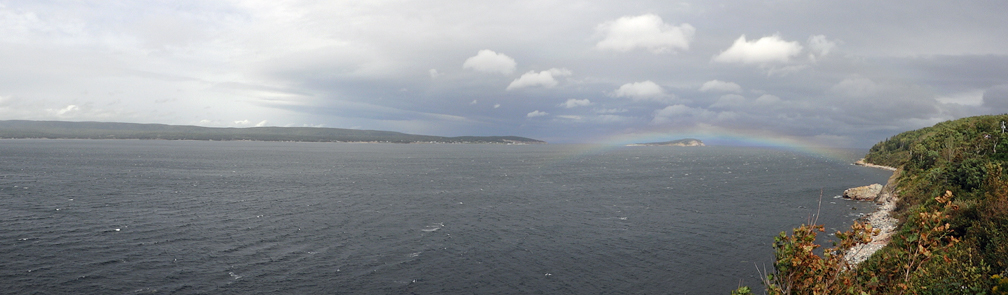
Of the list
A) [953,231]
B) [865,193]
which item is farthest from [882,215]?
[953,231]

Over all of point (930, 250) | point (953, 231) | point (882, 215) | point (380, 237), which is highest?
point (930, 250)

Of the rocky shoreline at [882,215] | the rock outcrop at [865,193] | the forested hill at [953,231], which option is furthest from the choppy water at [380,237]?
the forested hill at [953,231]

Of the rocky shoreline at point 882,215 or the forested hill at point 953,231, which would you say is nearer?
the forested hill at point 953,231

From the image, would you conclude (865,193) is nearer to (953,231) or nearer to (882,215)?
(882,215)

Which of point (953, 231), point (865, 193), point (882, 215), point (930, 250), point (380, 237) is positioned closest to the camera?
point (930, 250)

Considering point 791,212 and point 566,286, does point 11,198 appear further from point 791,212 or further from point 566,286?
point 791,212

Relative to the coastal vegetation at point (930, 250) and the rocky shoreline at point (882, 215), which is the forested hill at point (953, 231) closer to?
the coastal vegetation at point (930, 250)

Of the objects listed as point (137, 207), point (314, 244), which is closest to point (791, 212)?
point (314, 244)

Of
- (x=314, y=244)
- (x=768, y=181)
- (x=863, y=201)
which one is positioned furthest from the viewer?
(x=768, y=181)

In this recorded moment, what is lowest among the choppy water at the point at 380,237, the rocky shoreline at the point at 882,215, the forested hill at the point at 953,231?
the choppy water at the point at 380,237
